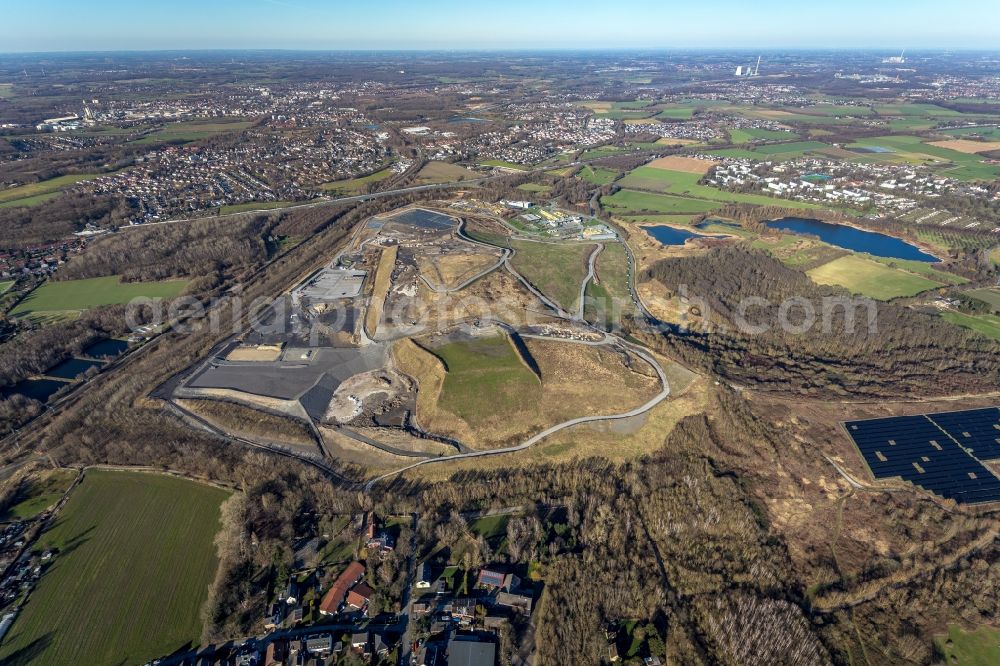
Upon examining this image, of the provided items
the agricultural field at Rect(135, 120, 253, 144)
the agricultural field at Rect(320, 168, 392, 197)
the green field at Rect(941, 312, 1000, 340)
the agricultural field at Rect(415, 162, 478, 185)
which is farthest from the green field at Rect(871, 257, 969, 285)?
the agricultural field at Rect(135, 120, 253, 144)

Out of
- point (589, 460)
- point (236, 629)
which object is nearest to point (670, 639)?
point (589, 460)

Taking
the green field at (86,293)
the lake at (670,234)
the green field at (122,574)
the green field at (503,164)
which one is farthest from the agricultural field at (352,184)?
the green field at (122,574)

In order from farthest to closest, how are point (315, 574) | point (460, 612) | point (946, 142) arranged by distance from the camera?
1. point (946, 142)
2. point (315, 574)
3. point (460, 612)

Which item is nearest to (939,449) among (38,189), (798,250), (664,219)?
(798,250)

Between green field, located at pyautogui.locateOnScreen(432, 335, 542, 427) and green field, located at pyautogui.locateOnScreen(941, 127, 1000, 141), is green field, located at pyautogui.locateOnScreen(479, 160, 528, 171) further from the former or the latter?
green field, located at pyautogui.locateOnScreen(941, 127, 1000, 141)

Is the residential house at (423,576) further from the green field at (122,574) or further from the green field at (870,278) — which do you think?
the green field at (870,278)

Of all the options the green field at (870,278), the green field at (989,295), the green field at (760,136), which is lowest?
the green field at (989,295)

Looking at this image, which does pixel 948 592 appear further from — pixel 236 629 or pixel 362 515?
pixel 236 629
